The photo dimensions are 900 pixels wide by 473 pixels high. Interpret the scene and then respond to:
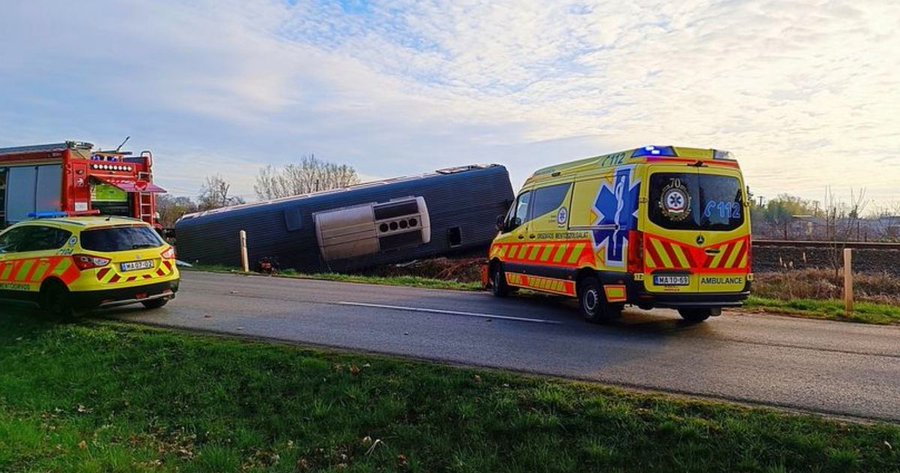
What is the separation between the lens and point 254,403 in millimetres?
6148

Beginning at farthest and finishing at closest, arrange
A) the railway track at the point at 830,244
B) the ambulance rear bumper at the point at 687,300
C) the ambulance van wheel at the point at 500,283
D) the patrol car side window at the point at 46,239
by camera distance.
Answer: the railway track at the point at 830,244 → the ambulance van wheel at the point at 500,283 → the patrol car side window at the point at 46,239 → the ambulance rear bumper at the point at 687,300

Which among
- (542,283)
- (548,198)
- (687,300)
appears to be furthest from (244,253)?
(687,300)

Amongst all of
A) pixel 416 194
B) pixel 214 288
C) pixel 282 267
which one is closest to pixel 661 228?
pixel 214 288

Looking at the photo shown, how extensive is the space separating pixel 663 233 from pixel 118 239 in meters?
8.03

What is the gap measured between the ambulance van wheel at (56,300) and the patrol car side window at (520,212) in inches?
292

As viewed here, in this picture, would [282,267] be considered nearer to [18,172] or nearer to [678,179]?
[18,172]

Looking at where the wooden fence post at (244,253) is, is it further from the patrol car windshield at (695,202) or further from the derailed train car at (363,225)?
the patrol car windshield at (695,202)

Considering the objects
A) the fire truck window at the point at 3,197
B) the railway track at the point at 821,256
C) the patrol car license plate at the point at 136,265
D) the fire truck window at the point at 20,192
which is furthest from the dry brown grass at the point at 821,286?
the fire truck window at the point at 3,197

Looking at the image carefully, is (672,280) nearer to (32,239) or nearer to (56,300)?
(56,300)

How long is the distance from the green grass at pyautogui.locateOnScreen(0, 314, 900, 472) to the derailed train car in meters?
12.9

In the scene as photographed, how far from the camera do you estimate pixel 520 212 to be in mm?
12172

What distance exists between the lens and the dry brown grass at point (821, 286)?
16211 mm

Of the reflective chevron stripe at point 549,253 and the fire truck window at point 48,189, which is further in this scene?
the fire truck window at point 48,189

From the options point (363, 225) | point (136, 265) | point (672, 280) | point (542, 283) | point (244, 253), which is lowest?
point (542, 283)
